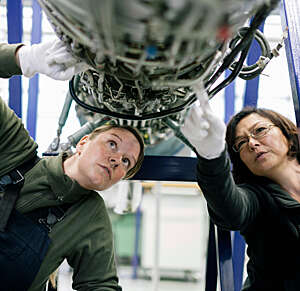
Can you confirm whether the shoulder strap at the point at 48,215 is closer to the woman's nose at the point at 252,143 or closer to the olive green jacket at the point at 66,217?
the olive green jacket at the point at 66,217

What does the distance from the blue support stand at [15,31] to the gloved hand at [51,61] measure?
0.49 meters

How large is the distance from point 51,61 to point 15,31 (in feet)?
2.21

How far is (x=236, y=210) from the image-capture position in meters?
0.80

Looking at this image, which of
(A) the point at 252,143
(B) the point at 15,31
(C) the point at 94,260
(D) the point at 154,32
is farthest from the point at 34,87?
(D) the point at 154,32

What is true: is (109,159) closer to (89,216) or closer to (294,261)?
(89,216)

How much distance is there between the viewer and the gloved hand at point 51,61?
25.6 inches

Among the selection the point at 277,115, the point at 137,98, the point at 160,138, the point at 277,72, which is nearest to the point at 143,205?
the point at 277,72

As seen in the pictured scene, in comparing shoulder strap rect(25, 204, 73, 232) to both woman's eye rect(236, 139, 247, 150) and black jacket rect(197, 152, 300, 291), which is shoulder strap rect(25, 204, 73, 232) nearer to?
black jacket rect(197, 152, 300, 291)

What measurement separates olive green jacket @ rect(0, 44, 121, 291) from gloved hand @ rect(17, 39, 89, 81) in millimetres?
151

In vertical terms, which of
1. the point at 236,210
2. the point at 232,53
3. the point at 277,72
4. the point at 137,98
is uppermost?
the point at 232,53

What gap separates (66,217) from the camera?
91cm

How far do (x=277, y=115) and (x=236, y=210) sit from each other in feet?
1.17

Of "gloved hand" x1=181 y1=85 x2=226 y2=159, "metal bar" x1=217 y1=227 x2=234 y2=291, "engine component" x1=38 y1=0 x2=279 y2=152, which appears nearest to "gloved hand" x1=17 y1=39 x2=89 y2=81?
"engine component" x1=38 y1=0 x2=279 y2=152

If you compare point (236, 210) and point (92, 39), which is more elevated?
point (92, 39)
